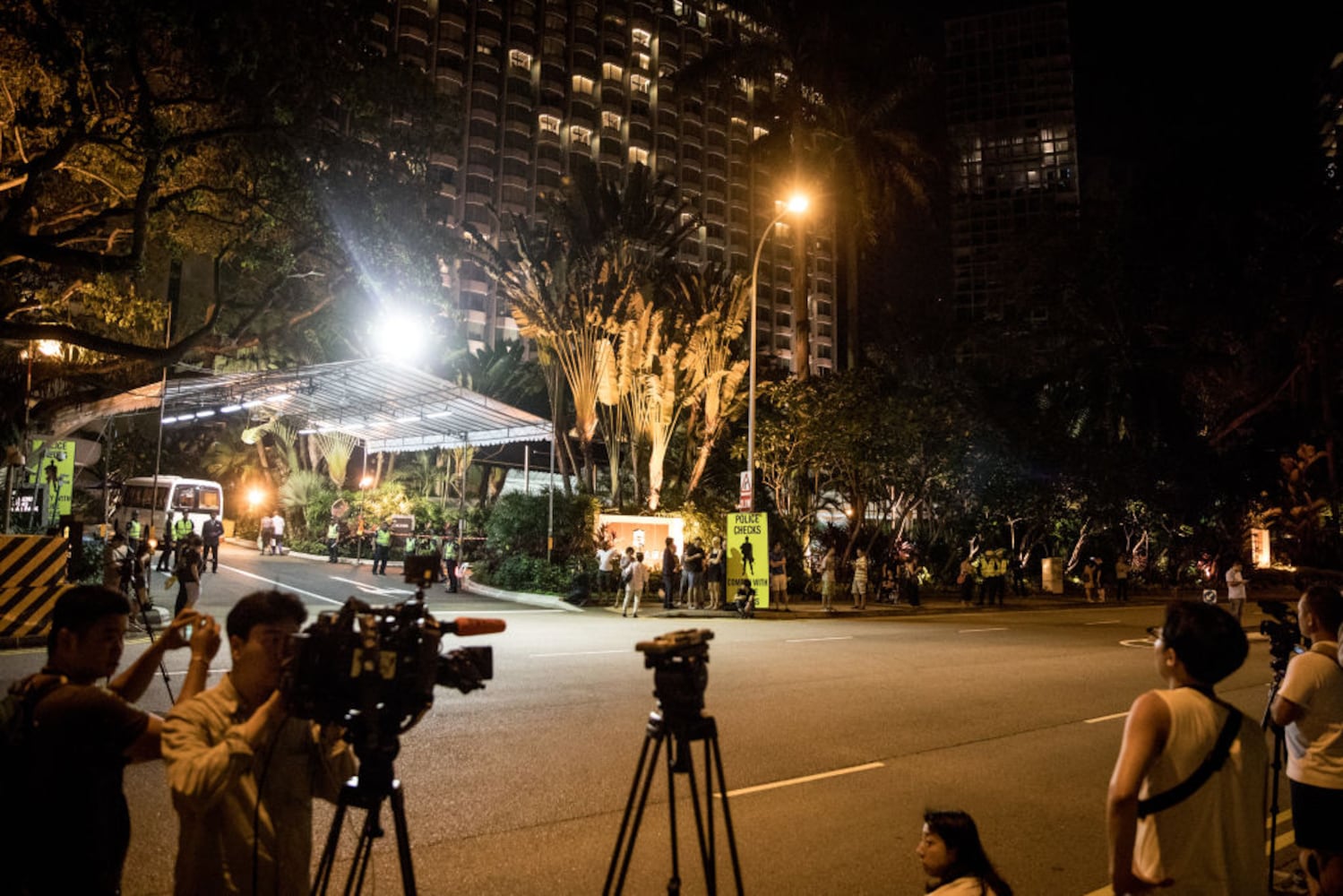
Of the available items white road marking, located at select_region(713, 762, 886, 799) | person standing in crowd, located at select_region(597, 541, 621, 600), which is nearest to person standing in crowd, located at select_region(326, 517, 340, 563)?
person standing in crowd, located at select_region(597, 541, 621, 600)

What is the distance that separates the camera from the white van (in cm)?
2783

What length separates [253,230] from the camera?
16125 mm

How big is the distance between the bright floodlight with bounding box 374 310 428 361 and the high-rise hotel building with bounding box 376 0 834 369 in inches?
2093

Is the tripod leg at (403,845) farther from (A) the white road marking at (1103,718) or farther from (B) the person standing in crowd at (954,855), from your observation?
(A) the white road marking at (1103,718)

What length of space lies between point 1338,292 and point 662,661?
34.8 m

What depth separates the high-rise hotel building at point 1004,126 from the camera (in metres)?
93.5

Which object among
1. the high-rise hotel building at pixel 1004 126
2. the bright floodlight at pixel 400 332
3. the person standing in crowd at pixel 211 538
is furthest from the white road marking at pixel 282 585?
the high-rise hotel building at pixel 1004 126

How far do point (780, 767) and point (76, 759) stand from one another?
516 centimetres

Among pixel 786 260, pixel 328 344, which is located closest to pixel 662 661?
pixel 328 344

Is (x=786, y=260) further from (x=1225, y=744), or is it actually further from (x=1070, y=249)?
Result: (x=1225, y=744)

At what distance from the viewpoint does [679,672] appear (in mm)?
3031

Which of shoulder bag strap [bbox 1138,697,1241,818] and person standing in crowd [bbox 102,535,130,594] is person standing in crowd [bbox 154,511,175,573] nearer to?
person standing in crowd [bbox 102,535,130,594]

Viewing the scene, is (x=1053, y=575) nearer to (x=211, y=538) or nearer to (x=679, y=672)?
(x=211, y=538)

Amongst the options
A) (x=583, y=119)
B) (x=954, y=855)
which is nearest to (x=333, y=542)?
(x=954, y=855)
